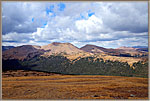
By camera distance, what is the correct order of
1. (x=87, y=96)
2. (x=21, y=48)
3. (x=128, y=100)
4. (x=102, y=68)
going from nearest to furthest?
(x=128, y=100)
(x=87, y=96)
(x=102, y=68)
(x=21, y=48)

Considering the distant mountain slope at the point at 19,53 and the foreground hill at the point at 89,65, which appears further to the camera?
the distant mountain slope at the point at 19,53

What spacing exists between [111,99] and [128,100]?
152 centimetres

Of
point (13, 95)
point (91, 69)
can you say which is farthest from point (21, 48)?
point (13, 95)

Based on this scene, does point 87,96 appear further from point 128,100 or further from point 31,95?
point 31,95

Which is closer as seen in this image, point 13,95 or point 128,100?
point 128,100

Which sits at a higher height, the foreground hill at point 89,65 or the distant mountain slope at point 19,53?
the distant mountain slope at point 19,53

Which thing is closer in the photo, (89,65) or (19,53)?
(89,65)

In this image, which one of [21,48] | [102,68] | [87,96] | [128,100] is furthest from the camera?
[21,48]

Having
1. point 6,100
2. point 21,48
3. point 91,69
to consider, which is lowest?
point 91,69

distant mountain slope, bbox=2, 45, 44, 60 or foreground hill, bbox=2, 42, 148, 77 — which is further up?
distant mountain slope, bbox=2, 45, 44, 60

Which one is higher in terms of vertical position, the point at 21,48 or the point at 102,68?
the point at 21,48

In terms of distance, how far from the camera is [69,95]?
37.3ft

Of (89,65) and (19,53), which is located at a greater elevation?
(19,53)

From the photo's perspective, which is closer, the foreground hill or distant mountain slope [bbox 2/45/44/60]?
the foreground hill
